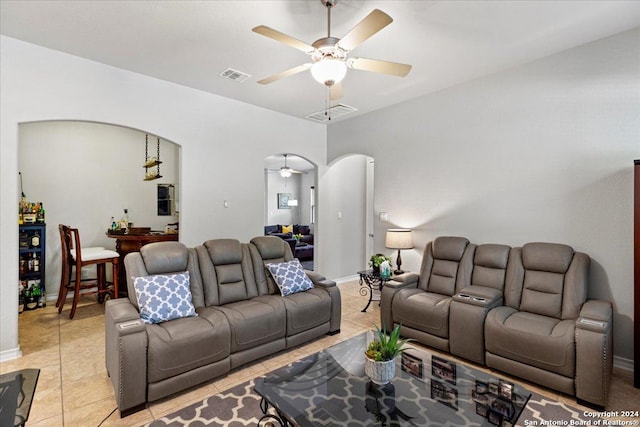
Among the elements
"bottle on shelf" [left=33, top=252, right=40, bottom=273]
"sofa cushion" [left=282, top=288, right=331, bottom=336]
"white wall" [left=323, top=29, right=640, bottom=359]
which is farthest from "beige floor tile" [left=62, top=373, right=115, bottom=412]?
"white wall" [left=323, top=29, right=640, bottom=359]

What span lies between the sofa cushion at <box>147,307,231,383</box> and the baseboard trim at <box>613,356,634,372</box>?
142 inches

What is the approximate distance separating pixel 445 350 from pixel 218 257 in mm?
2606

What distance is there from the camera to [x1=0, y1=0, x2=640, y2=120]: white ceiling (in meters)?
2.55

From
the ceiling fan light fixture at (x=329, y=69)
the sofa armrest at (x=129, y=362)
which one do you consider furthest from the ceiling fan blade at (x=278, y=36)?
the sofa armrest at (x=129, y=362)

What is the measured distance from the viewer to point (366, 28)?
6.54 ft

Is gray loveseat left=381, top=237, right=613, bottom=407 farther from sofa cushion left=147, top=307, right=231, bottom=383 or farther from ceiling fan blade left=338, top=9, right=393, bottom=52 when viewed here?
ceiling fan blade left=338, top=9, right=393, bottom=52

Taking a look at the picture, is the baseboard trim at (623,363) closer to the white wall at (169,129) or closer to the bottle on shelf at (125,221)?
the white wall at (169,129)

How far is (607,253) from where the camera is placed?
9.96 ft

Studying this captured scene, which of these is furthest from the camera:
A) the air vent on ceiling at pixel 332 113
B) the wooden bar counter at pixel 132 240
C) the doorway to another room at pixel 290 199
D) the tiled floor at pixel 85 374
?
the doorway to another room at pixel 290 199

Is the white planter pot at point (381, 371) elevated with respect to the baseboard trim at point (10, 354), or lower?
elevated

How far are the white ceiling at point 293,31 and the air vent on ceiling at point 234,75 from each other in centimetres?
8

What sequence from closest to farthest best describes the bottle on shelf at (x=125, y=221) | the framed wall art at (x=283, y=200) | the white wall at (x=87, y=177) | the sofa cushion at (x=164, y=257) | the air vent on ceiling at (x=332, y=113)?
1. the sofa cushion at (x=164, y=257)
2. the air vent on ceiling at (x=332, y=113)
3. the white wall at (x=87, y=177)
4. the bottle on shelf at (x=125, y=221)
5. the framed wall art at (x=283, y=200)

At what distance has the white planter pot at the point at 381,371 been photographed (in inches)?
79.8

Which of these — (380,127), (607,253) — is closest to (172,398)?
(607,253)
